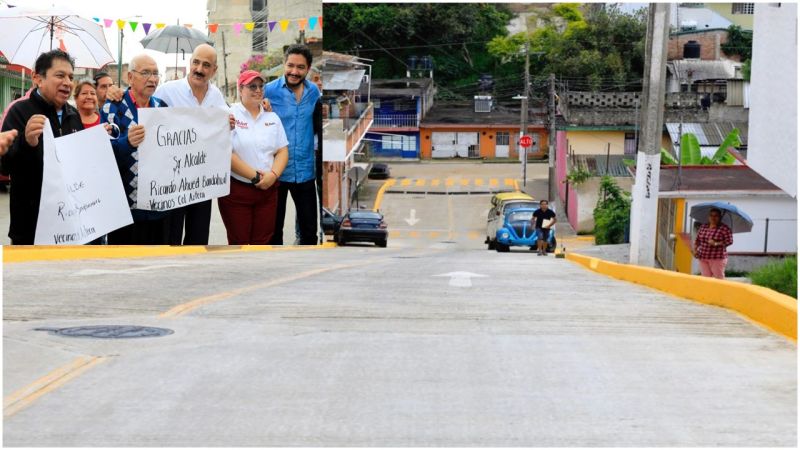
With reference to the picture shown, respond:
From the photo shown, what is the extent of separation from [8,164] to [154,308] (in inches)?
97.3

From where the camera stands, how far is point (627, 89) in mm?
22172

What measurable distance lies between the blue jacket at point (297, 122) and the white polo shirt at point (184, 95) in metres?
0.78

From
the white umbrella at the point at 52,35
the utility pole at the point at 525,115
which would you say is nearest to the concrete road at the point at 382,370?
the white umbrella at the point at 52,35

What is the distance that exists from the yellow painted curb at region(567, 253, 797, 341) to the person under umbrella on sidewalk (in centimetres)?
704

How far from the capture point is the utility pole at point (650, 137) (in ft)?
67.4

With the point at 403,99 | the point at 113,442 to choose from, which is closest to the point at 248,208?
the point at 403,99

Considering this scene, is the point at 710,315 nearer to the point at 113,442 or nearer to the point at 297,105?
the point at 297,105

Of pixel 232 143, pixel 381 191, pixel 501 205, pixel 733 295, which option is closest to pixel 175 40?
pixel 232 143

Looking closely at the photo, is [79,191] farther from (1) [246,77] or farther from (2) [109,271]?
(1) [246,77]

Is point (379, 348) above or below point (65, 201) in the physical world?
below

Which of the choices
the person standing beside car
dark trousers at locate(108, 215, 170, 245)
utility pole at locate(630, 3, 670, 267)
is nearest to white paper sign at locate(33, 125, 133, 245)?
dark trousers at locate(108, 215, 170, 245)

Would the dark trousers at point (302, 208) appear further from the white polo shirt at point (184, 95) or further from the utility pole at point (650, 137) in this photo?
the utility pole at point (650, 137)

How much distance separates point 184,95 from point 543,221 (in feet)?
34.6

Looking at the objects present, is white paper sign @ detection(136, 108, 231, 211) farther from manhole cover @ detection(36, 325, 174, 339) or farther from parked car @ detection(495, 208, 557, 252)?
parked car @ detection(495, 208, 557, 252)
